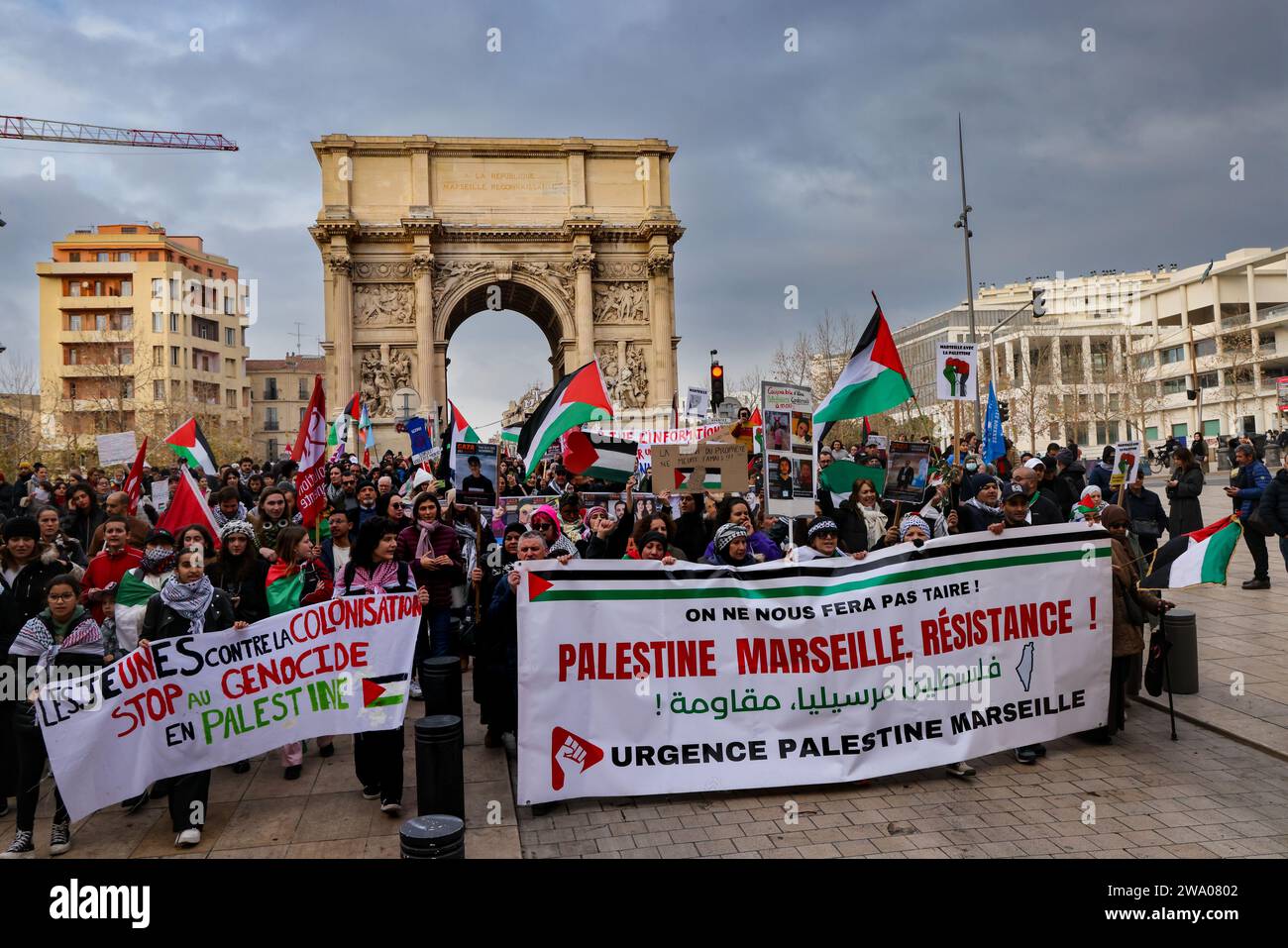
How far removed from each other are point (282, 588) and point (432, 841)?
11.4 feet

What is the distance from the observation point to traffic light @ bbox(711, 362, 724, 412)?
96.3 feet

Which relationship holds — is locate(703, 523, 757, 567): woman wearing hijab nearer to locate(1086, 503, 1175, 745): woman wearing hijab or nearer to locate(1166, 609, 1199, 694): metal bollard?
locate(1086, 503, 1175, 745): woman wearing hijab

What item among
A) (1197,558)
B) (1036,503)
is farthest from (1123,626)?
(1036,503)

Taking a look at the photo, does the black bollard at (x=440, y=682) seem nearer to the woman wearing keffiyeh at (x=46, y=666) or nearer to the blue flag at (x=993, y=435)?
the woman wearing keffiyeh at (x=46, y=666)

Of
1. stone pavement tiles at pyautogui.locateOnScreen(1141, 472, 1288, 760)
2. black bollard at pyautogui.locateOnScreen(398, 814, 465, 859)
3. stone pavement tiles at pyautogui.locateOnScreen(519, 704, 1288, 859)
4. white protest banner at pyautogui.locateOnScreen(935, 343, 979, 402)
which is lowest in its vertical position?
stone pavement tiles at pyautogui.locateOnScreen(519, 704, 1288, 859)

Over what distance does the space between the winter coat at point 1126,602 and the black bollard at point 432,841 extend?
509 centimetres

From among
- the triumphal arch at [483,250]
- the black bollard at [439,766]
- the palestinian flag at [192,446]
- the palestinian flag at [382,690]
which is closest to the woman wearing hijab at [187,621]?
the palestinian flag at [382,690]

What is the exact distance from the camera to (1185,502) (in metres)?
13.0

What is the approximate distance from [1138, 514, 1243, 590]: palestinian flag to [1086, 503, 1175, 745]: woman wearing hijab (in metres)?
0.15

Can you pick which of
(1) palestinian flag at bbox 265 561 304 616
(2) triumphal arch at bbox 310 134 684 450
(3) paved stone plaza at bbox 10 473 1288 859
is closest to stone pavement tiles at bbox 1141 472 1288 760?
(3) paved stone plaza at bbox 10 473 1288 859

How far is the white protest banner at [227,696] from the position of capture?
5309 millimetres

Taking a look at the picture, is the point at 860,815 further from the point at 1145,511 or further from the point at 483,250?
the point at 483,250

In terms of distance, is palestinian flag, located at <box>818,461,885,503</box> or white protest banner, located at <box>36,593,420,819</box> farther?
palestinian flag, located at <box>818,461,885,503</box>
